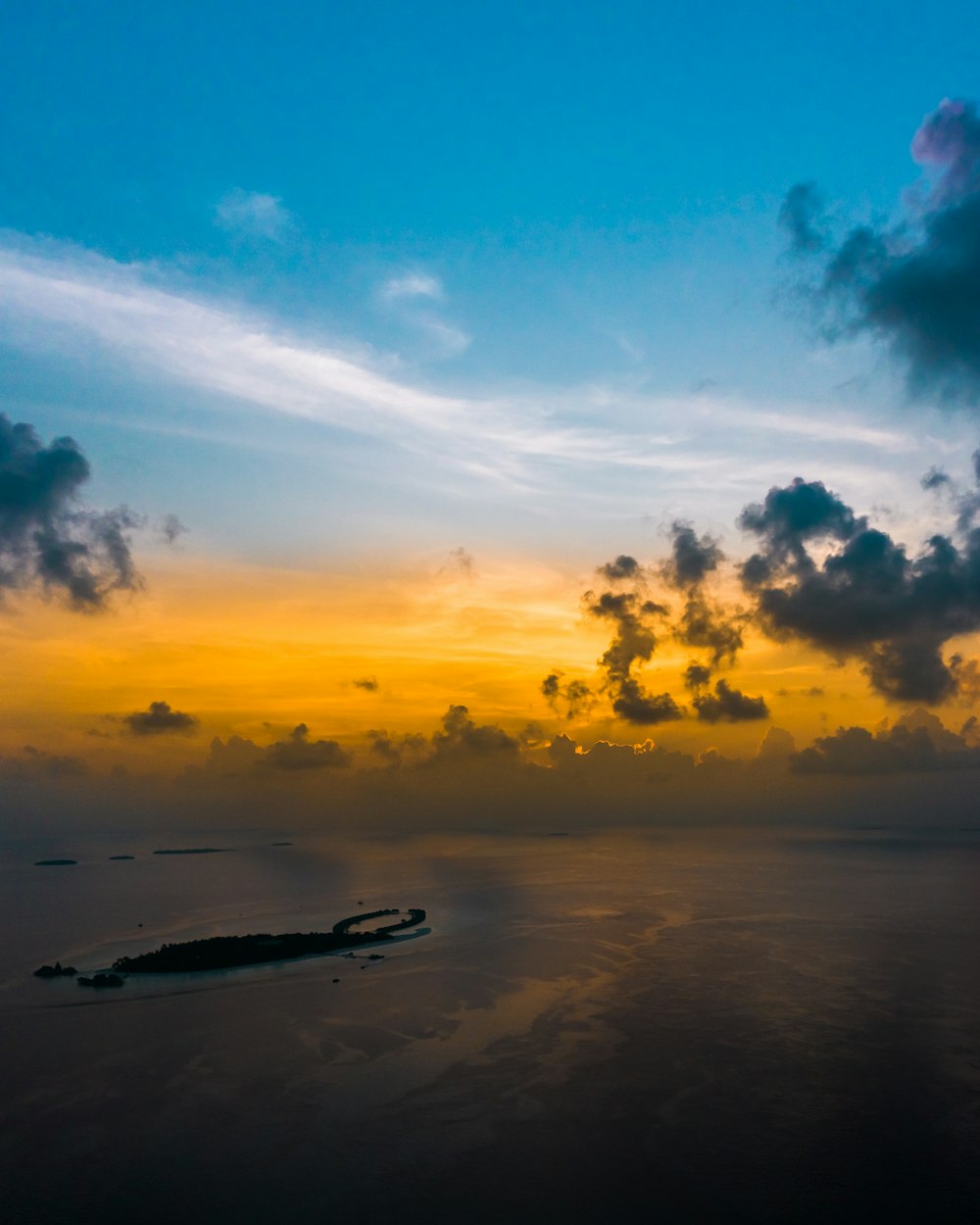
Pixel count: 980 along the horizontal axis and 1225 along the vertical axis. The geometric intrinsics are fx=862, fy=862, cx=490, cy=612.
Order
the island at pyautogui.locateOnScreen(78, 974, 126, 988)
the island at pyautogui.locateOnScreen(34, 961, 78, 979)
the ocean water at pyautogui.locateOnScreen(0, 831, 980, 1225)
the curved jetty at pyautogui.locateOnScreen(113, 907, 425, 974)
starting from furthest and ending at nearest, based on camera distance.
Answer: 1. the curved jetty at pyautogui.locateOnScreen(113, 907, 425, 974)
2. the island at pyautogui.locateOnScreen(34, 961, 78, 979)
3. the island at pyautogui.locateOnScreen(78, 974, 126, 988)
4. the ocean water at pyautogui.locateOnScreen(0, 831, 980, 1225)

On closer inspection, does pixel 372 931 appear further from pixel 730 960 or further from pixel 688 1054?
pixel 688 1054

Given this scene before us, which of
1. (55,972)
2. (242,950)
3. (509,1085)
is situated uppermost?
(509,1085)

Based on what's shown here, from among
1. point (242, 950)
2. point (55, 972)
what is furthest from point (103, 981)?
point (242, 950)

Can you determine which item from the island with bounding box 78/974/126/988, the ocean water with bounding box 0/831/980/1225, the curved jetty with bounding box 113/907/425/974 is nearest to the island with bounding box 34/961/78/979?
the ocean water with bounding box 0/831/980/1225

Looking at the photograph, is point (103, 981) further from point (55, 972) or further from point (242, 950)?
point (242, 950)

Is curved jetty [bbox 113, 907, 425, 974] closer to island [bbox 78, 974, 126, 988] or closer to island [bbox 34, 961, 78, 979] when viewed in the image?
island [bbox 78, 974, 126, 988]
